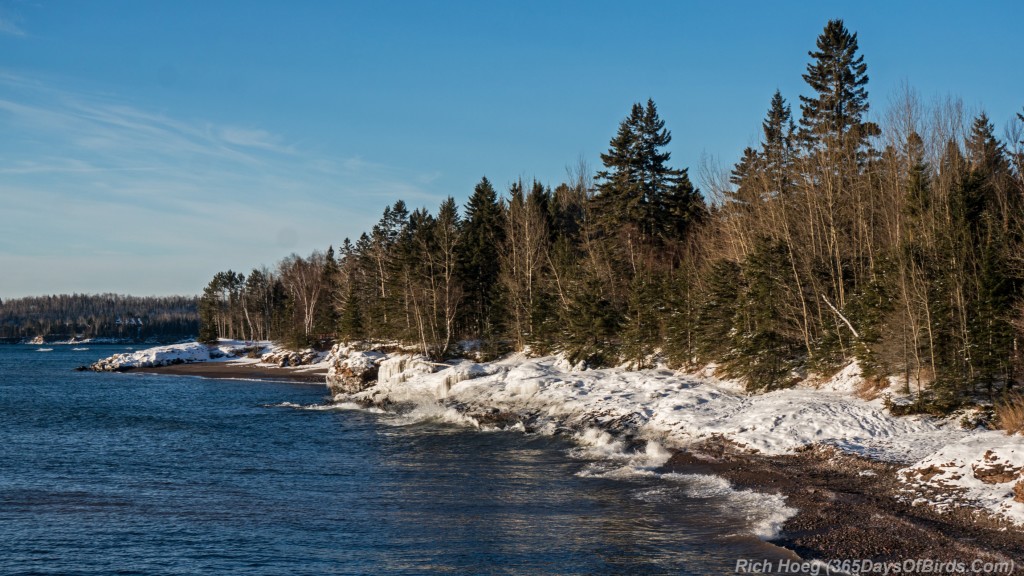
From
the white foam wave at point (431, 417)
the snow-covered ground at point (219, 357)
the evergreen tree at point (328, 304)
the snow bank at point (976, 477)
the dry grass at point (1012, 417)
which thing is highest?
the evergreen tree at point (328, 304)

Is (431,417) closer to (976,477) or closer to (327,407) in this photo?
(327,407)

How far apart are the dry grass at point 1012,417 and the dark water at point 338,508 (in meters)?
8.90

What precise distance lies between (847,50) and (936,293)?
2201 cm

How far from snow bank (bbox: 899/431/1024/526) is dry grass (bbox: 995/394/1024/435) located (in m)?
1.33

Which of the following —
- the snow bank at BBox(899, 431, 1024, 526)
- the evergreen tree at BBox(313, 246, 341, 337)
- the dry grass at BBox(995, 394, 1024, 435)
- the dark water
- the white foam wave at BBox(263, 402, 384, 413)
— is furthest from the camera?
the evergreen tree at BBox(313, 246, 341, 337)

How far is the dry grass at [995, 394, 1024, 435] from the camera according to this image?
19453 mm

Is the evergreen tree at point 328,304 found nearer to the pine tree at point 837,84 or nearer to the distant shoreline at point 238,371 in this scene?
the distant shoreline at point 238,371

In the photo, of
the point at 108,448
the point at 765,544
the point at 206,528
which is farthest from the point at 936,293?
the point at 108,448

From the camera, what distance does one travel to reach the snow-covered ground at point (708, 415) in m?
16.9

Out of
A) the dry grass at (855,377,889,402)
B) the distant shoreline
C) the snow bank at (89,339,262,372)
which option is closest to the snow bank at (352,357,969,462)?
the dry grass at (855,377,889,402)

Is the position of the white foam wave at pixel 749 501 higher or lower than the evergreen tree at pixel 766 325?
lower

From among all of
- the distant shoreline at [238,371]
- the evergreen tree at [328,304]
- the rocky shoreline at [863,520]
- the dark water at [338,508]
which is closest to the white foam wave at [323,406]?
the dark water at [338,508]

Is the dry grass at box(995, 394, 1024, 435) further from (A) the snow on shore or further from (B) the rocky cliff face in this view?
(A) the snow on shore

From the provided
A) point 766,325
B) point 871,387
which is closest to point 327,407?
point 766,325
